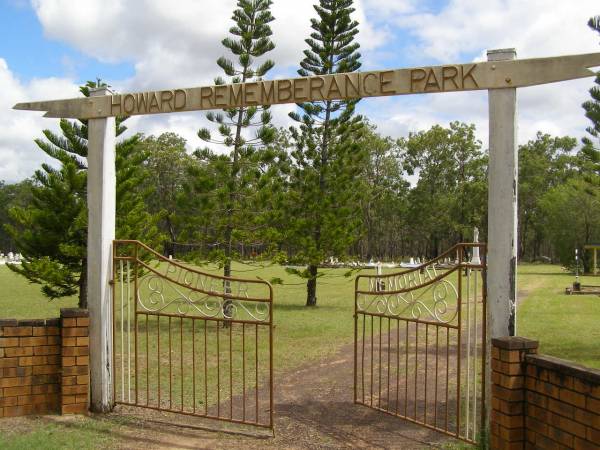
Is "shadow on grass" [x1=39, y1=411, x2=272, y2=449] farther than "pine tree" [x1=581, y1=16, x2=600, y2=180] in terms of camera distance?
No

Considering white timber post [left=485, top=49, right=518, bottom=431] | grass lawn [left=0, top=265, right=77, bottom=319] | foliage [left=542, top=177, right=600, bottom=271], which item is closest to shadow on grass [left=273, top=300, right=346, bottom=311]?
grass lawn [left=0, top=265, right=77, bottom=319]

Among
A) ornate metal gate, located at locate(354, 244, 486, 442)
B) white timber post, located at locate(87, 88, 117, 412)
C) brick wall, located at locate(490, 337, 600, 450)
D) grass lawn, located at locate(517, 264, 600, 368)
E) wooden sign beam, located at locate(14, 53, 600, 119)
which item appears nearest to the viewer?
brick wall, located at locate(490, 337, 600, 450)

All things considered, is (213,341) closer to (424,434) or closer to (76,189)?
(76,189)

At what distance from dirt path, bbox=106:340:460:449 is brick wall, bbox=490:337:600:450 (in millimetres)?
784

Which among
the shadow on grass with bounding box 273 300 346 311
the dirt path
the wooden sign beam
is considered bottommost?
the shadow on grass with bounding box 273 300 346 311

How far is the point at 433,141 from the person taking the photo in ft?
150

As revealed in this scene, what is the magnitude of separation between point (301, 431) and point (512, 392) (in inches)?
70.0

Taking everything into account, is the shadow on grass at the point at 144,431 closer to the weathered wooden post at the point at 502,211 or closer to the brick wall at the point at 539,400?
the brick wall at the point at 539,400

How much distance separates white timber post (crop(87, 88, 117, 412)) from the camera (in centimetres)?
520

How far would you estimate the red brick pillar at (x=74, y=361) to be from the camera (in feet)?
16.5

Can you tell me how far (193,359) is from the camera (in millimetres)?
5281

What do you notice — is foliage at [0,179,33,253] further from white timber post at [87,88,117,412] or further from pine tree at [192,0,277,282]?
white timber post at [87,88,117,412]

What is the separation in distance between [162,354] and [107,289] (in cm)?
357

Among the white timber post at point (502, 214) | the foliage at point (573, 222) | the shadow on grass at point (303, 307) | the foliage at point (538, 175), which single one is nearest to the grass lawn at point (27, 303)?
the shadow on grass at point (303, 307)
